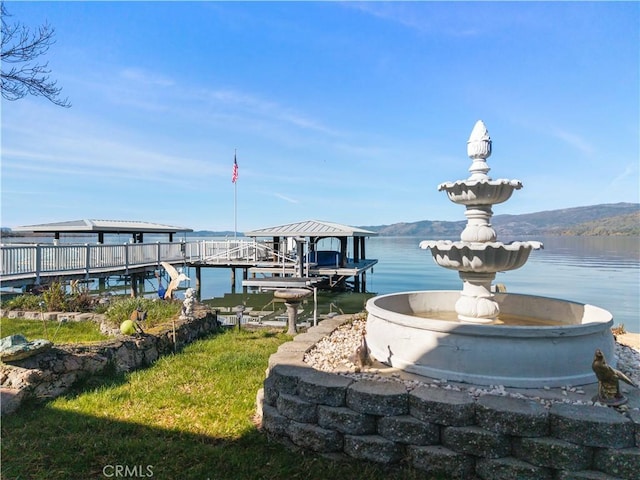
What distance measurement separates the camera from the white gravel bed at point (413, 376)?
3.36 m

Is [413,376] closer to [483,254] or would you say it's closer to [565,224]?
[483,254]

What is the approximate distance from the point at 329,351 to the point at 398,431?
5.37 ft

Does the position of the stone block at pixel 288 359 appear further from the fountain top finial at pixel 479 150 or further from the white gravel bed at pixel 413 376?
the fountain top finial at pixel 479 150

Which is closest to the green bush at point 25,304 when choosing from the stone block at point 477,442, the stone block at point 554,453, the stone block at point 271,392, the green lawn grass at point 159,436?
the green lawn grass at point 159,436

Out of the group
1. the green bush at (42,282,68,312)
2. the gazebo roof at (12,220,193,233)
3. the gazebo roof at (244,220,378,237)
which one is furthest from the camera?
the gazebo roof at (244,220,378,237)

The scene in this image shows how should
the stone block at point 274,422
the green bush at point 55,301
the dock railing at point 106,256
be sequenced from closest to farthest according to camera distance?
the stone block at point 274,422 < the green bush at point 55,301 < the dock railing at point 106,256

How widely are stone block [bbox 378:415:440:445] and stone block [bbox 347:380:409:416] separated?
2.7 inches

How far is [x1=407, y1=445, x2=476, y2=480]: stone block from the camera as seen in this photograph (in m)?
2.99

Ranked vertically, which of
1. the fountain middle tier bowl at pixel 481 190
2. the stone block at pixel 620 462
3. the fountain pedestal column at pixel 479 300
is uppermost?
the fountain middle tier bowl at pixel 481 190

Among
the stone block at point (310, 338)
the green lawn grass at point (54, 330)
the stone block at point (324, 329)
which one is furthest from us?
the green lawn grass at point (54, 330)

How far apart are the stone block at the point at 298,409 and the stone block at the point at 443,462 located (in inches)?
36.6

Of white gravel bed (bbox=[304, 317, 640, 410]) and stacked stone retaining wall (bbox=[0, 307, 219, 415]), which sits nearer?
white gravel bed (bbox=[304, 317, 640, 410])

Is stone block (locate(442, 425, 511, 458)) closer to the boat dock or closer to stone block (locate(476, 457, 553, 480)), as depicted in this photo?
stone block (locate(476, 457, 553, 480))
